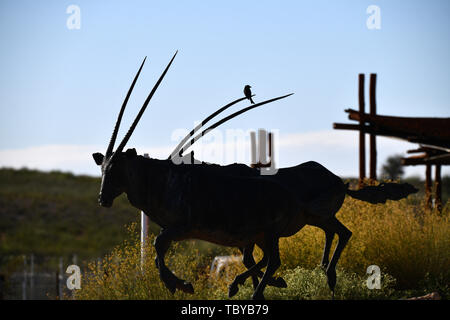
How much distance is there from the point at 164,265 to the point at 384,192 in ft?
11.4

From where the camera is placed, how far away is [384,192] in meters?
8.87

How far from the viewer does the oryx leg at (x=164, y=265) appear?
6918 millimetres

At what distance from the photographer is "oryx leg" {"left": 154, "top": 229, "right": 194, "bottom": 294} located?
272 inches

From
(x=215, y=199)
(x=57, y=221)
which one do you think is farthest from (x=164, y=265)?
(x=57, y=221)

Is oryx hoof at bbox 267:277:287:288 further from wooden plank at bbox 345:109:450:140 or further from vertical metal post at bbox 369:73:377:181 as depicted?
vertical metal post at bbox 369:73:377:181

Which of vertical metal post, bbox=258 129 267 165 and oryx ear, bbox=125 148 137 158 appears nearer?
oryx ear, bbox=125 148 137 158

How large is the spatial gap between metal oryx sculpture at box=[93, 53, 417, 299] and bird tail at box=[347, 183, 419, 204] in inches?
23.3

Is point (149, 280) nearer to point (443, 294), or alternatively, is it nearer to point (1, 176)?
point (443, 294)

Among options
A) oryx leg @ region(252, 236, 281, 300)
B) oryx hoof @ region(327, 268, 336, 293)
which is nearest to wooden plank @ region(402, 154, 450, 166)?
oryx hoof @ region(327, 268, 336, 293)

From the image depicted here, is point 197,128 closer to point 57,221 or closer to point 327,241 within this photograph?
point 327,241

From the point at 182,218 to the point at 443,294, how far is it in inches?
218

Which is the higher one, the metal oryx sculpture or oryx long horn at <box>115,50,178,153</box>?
oryx long horn at <box>115,50,178,153</box>

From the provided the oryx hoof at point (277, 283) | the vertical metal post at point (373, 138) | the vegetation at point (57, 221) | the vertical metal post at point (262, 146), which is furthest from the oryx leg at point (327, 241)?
the vegetation at point (57, 221)

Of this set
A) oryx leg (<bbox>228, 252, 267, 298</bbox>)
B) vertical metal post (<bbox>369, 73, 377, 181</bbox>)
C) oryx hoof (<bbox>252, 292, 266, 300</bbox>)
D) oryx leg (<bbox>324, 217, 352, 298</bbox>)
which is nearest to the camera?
oryx hoof (<bbox>252, 292, 266, 300</bbox>)
